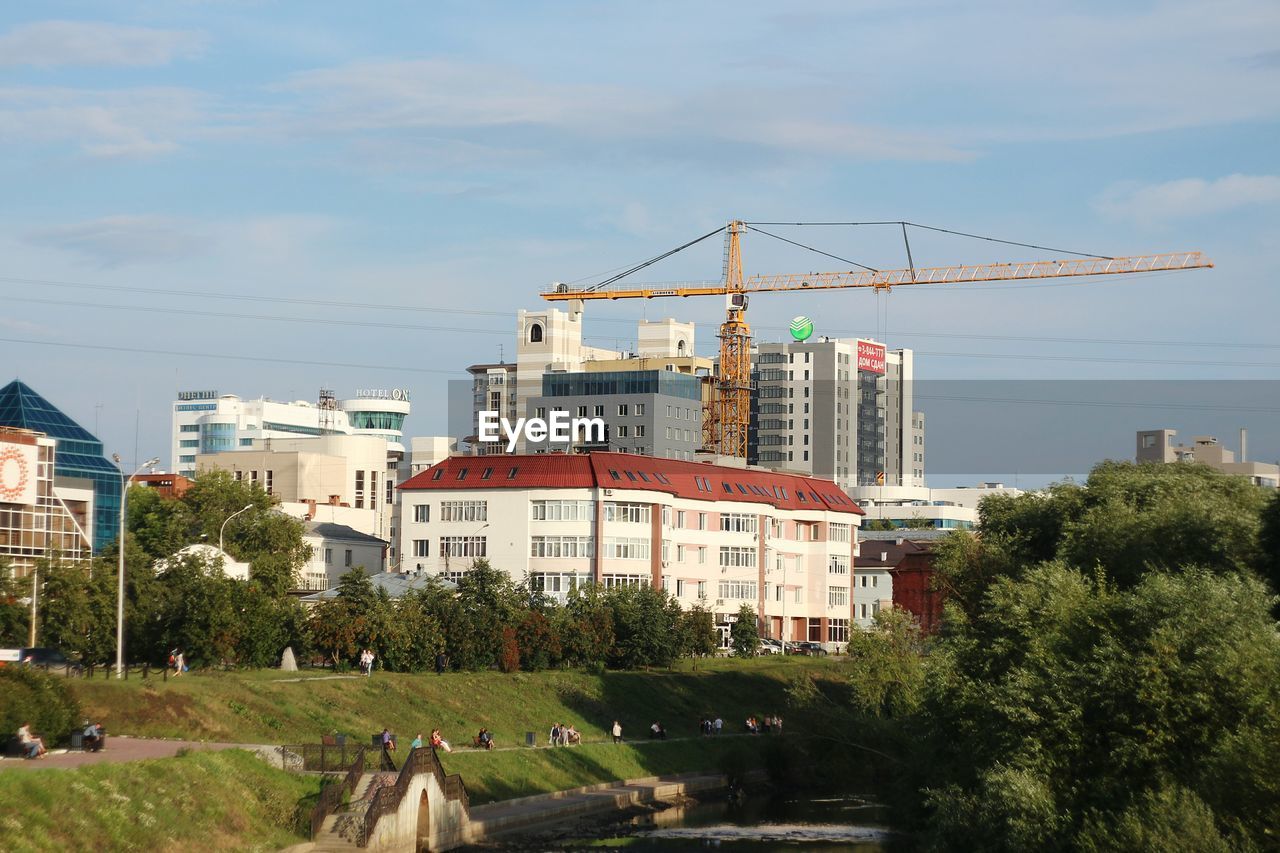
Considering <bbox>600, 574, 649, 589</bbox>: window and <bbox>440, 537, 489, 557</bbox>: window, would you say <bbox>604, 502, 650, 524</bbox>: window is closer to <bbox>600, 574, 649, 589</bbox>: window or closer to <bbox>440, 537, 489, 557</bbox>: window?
<bbox>600, 574, 649, 589</bbox>: window

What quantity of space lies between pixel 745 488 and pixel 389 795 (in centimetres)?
8205

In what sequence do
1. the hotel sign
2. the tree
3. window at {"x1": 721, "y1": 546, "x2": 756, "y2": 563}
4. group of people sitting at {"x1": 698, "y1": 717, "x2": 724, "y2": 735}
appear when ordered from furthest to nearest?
1. window at {"x1": 721, "y1": 546, "x2": 756, "y2": 563}
2. the tree
3. the hotel sign
4. group of people sitting at {"x1": 698, "y1": 717, "x2": 724, "y2": 735}

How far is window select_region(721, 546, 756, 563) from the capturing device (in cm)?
13562

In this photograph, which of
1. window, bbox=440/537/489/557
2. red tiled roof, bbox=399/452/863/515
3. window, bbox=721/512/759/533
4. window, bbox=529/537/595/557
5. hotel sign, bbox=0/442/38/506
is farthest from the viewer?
window, bbox=721/512/759/533

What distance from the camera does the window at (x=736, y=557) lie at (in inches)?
5340

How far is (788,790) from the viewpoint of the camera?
90250 millimetres

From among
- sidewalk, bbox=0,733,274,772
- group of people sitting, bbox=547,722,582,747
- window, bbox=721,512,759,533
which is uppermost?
window, bbox=721,512,759,533

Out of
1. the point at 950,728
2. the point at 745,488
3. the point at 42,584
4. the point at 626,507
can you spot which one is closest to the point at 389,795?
the point at 950,728

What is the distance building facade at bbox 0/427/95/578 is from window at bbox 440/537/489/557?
2705 cm

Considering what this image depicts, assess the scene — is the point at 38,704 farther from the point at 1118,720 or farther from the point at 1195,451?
the point at 1195,451

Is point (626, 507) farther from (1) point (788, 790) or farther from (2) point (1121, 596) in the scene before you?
(2) point (1121, 596)

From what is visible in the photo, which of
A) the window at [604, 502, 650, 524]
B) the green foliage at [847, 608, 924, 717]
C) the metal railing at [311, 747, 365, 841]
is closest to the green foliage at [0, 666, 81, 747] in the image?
the metal railing at [311, 747, 365, 841]

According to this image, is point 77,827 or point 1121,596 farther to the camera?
point 1121,596

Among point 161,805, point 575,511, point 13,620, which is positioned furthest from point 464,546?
point 161,805
